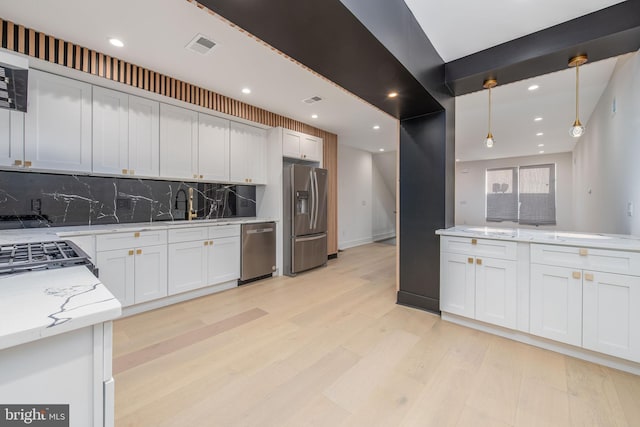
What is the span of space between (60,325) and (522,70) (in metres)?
3.42

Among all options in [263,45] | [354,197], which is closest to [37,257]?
[263,45]

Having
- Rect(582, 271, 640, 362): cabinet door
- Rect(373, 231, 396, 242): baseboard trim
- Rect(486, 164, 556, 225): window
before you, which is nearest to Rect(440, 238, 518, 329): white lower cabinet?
Rect(582, 271, 640, 362): cabinet door

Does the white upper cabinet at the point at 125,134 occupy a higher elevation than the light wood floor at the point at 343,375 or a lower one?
higher

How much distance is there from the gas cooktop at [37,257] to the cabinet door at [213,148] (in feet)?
6.52

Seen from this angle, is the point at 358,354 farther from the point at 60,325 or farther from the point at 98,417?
the point at 60,325

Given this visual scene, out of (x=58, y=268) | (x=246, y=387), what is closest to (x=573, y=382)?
(x=246, y=387)

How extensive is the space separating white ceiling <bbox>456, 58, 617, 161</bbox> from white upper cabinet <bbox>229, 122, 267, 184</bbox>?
9.74 ft

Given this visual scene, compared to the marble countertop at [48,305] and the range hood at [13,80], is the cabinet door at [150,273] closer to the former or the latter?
the range hood at [13,80]

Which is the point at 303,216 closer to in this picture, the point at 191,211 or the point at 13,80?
the point at 191,211

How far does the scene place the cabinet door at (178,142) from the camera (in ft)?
10.2

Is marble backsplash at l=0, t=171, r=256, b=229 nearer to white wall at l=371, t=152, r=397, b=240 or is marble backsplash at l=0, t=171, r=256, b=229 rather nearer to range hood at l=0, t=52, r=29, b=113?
range hood at l=0, t=52, r=29, b=113

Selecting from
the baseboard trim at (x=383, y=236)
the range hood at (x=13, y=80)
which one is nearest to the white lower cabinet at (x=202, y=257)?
the range hood at (x=13, y=80)

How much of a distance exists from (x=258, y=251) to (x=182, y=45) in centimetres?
260

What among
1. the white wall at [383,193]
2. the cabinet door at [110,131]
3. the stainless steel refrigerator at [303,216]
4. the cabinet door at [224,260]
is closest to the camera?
the cabinet door at [110,131]
